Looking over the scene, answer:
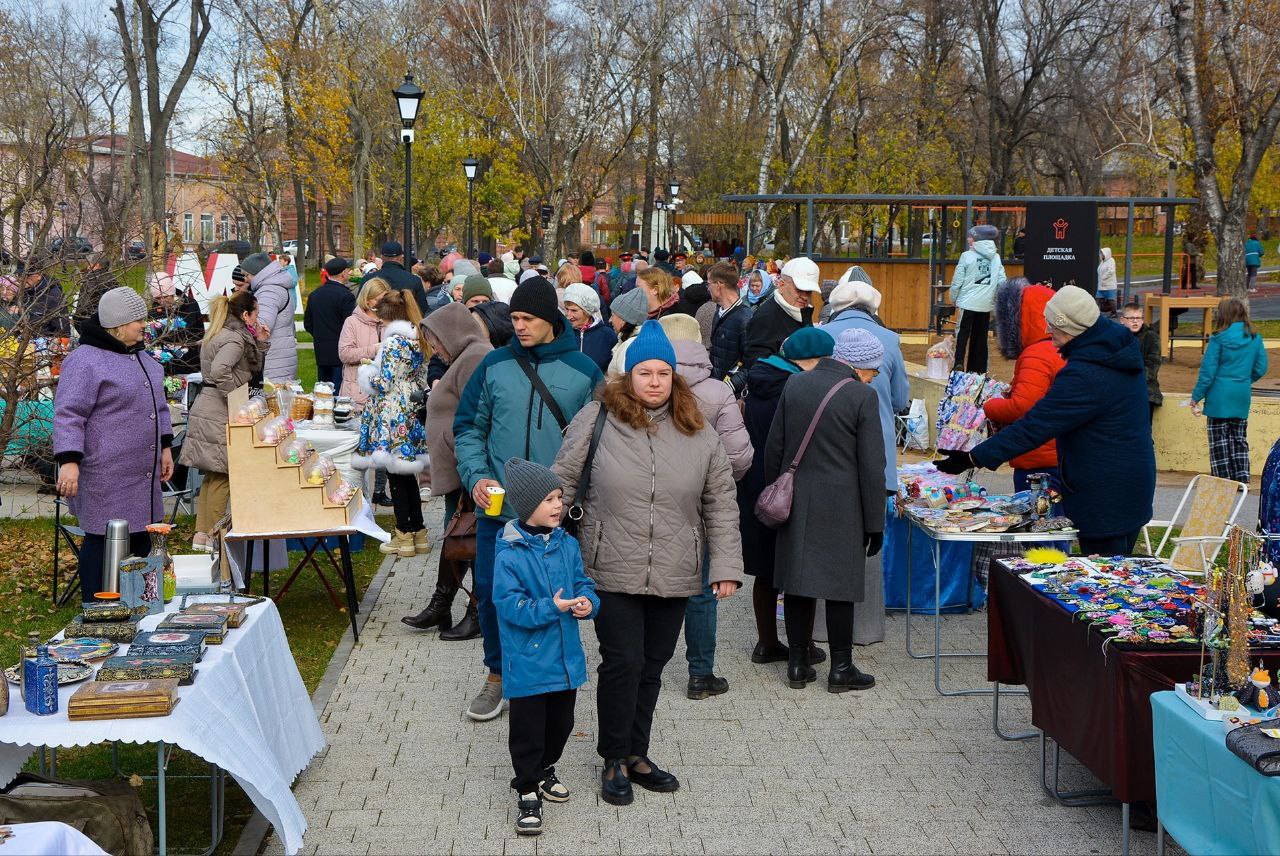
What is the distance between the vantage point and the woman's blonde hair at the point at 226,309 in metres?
8.44

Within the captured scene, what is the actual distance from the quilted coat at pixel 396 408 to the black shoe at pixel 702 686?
9.43 feet

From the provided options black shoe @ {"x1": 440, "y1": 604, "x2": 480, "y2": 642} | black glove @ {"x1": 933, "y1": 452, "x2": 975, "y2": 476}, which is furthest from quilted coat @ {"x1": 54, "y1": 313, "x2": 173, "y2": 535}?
black glove @ {"x1": 933, "y1": 452, "x2": 975, "y2": 476}

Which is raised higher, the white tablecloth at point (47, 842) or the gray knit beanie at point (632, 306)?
the gray knit beanie at point (632, 306)

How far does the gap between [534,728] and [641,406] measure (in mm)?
1277

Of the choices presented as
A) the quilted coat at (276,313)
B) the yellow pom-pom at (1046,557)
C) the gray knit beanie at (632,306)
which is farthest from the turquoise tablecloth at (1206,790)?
the quilted coat at (276,313)

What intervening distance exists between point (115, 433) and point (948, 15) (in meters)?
38.9

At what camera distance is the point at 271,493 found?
277 inches

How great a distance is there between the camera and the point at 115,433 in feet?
21.6

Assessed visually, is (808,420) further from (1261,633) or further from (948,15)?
(948,15)

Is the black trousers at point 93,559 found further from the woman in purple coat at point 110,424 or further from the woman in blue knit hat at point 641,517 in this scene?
the woman in blue knit hat at point 641,517

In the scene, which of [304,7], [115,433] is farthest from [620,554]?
[304,7]

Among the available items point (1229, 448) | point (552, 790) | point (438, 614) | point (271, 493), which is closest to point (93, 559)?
point (271, 493)

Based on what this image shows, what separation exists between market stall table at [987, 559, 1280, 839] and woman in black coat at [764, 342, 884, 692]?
2.69 ft

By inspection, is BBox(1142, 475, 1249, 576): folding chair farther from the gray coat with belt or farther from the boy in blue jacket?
the boy in blue jacket
